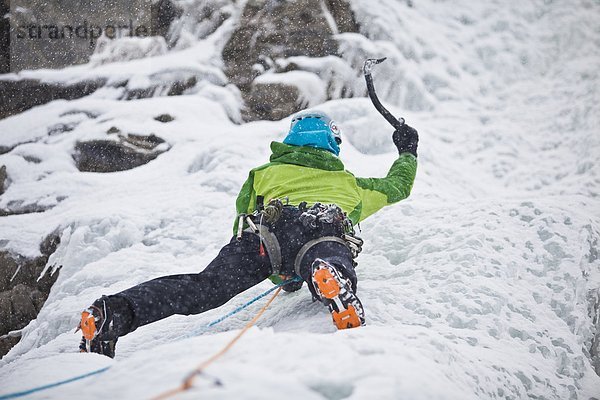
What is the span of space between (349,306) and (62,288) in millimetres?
2416

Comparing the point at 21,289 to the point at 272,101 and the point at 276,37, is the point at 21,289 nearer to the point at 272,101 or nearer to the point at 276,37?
the point at 272,101

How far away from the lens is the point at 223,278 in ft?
7.41

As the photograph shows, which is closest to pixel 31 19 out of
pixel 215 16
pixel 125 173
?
pixel 215 16

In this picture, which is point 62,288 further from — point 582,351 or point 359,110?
point 359,110

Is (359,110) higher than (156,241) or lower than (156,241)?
higher

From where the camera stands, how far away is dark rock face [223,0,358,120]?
7.55 m

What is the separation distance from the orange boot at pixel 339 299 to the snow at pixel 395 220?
0.59 ft

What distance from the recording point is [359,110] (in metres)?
5.70

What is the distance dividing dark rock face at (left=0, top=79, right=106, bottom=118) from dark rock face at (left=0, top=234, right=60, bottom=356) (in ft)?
14.0

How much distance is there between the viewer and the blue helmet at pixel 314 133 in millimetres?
2746

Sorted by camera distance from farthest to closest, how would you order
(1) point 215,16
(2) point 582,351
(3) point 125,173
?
1. (1) point 215,16
2. (3) point 125,173
3. (2) point 582,351

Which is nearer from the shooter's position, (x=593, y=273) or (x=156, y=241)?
(x=593, y=273)

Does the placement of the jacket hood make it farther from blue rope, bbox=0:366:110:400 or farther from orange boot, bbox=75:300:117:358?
blue rope, bbox=0:366:110:400

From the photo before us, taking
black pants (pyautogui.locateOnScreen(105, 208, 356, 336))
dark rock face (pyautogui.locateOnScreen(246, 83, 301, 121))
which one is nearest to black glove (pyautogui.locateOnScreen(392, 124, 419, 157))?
black pants (pyautogui.locateOnScreen(105, 208, 356, 336))
